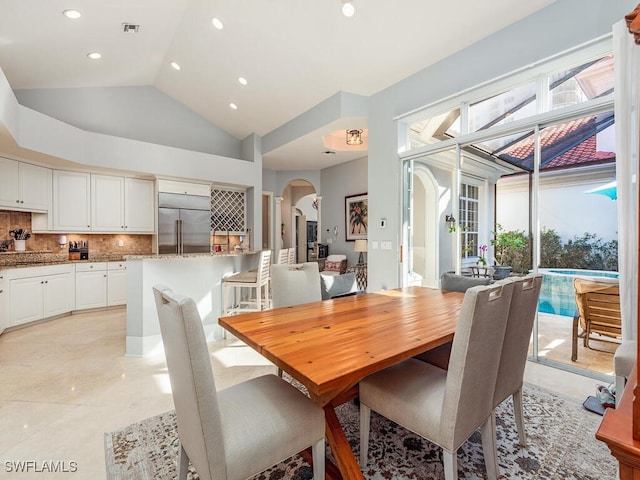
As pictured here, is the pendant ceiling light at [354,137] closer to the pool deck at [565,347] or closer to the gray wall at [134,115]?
the gray wall at [134,115]

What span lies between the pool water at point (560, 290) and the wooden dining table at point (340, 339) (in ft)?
4.46

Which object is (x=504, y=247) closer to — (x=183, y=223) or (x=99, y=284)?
(x=183, y=223)

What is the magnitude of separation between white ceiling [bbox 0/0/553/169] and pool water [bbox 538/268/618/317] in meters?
2.32

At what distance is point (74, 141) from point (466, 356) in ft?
17.4

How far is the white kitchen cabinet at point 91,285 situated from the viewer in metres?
4.64

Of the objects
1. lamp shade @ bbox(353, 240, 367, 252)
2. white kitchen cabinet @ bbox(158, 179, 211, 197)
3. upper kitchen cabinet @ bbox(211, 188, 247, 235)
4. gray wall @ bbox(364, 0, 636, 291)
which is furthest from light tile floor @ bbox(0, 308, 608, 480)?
lamp shade @ bbox(353, 240, 367, 252)

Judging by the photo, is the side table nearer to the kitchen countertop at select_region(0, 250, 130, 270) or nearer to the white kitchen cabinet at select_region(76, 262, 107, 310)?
the kitchen countertop at select_region(0, 250, 130, 270)

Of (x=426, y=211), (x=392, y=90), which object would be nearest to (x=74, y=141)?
(x=392, y=90)

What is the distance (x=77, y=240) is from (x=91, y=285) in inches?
35.1

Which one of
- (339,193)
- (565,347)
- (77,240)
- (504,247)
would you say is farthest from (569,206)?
(77,240)

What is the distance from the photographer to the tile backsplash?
4.29 metres

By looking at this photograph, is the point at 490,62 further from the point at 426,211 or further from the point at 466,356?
the point at 466,356

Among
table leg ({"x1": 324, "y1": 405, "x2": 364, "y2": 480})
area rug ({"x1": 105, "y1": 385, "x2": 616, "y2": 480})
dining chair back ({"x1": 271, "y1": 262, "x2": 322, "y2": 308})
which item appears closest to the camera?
table leg ({"x1": 324, "y1": 405, "x2": 364, "y2": 480})

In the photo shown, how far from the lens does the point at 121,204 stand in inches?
201
